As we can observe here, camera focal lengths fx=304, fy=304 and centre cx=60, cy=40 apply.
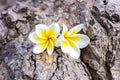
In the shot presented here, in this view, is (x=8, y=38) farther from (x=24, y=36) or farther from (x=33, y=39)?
(x=33, y=39)

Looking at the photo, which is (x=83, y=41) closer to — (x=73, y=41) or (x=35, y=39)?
(x=73, y=41)

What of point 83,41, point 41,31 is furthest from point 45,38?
point 83,41

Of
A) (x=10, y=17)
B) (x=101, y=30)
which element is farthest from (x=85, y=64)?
(x=10, y=17)

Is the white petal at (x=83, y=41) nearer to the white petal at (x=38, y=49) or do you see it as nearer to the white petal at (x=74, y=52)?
the white petal at (x=74, y=52)

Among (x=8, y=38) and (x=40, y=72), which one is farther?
(x=8, y=38)

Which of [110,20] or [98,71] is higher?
[110,20]

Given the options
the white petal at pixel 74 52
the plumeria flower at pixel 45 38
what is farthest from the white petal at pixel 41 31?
the white petal at pixel 74 52
